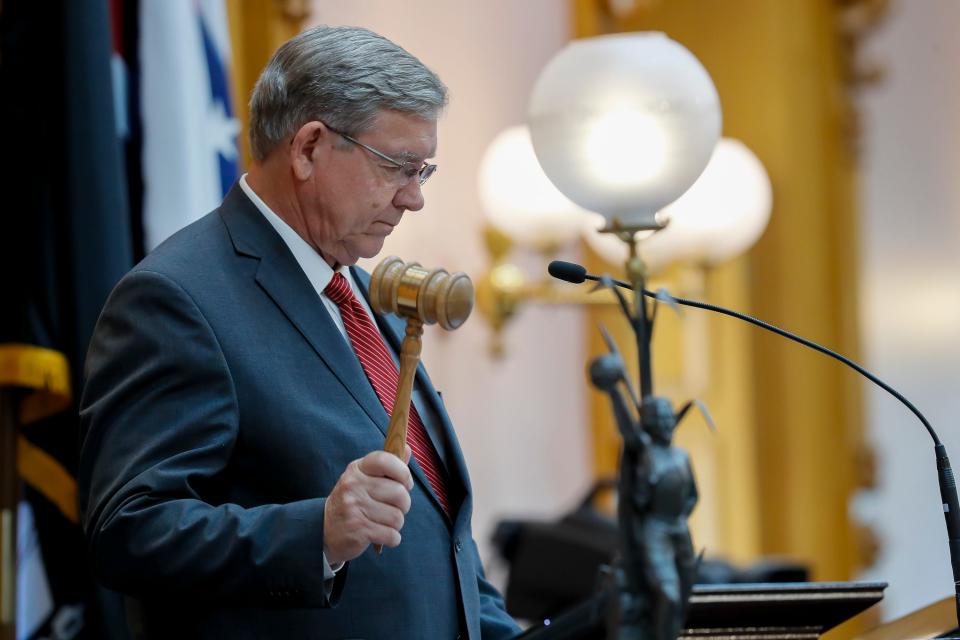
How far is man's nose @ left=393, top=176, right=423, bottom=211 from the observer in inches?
80.7

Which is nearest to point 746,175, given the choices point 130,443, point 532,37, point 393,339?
point 532,37

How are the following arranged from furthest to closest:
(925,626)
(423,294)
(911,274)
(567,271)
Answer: (911,274), (925,626), (567,271), (423,294)

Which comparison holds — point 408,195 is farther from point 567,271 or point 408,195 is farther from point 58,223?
point 58,223

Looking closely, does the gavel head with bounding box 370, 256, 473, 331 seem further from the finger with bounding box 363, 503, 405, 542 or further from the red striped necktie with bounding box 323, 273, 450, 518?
the red striped necktie with bounding box 323, 273, 450, 518

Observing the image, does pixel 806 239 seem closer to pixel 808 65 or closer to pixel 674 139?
pixel 808 65

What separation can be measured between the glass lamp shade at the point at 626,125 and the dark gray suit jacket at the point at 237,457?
0.64m

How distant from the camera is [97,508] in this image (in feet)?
5.97

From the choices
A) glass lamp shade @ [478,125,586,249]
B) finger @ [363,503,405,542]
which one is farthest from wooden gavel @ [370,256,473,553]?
glass lamp shade @ [478,125,586,249]

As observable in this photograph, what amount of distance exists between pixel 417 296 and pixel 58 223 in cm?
152

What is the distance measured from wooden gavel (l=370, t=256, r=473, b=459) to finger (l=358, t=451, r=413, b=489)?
6cm

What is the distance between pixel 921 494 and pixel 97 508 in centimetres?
509

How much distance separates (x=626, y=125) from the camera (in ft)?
8.13

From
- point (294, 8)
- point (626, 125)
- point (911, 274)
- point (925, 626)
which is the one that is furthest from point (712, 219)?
point (925, 626)

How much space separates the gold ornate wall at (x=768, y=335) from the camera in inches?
231
